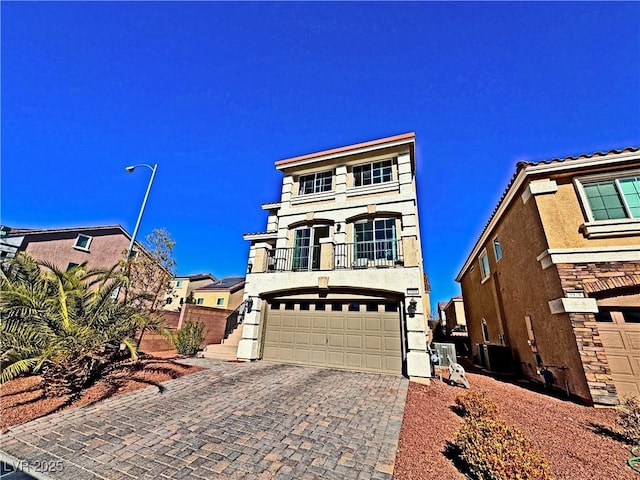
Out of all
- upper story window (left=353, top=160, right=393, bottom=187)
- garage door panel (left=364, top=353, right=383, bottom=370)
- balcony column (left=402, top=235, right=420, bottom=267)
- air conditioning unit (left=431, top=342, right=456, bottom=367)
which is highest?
upper story window (left=353, top=160, right=393, bottom=187)

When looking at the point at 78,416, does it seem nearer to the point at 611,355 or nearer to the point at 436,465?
the point at 436,465

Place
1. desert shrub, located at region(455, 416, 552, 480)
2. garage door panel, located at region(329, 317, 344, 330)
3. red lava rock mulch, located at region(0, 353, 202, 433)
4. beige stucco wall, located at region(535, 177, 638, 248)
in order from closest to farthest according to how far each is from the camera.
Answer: desert shrub, located at region(455, 416, 552, 480)
red lava rock mulch, located at region(0, 353, 202, 433)
beige stucco wall, located at region(535, 177, 638, 248)
garage door panel, located at region(329, 317, 344, 330)

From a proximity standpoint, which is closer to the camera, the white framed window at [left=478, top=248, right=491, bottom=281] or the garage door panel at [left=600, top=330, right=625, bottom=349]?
the garage door panel at [left=600, top=330, right=625, bottom=349]

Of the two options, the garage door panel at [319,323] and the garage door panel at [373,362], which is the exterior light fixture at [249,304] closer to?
the garage door panel at [319,323]

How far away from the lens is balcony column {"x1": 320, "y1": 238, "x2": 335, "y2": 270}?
11.2 metres

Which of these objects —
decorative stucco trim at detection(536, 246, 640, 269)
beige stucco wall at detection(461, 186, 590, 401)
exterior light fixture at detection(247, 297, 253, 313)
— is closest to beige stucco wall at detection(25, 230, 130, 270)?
exterior light fixture at detection(247, 297, 253, 313)

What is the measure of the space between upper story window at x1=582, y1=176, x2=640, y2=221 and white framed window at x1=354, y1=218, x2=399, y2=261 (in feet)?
19.5

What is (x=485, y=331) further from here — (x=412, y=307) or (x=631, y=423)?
(x=631, y=423)

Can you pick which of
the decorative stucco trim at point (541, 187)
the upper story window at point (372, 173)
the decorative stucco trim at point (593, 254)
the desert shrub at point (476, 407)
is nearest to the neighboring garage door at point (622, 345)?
the decorative stucco trim at point (593, 254)

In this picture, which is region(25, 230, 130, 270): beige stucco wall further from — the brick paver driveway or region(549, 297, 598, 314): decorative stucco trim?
region(549, 297, 598, 314): decorative stucco trim

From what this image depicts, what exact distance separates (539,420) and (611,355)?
10.1ft

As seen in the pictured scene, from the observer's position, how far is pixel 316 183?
1374cm

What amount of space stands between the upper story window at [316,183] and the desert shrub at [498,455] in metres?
11.0

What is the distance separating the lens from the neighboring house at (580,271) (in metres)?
6.61
